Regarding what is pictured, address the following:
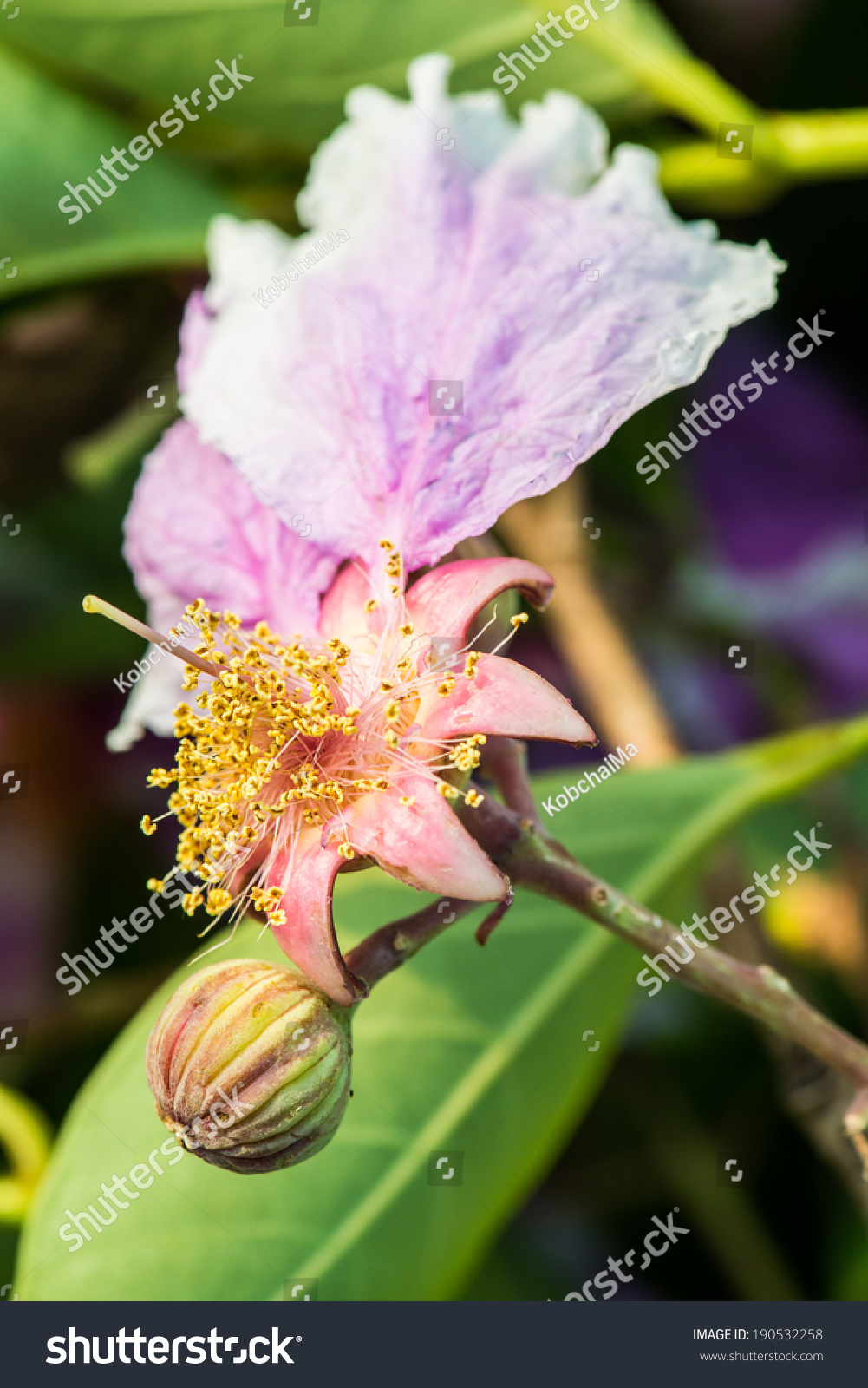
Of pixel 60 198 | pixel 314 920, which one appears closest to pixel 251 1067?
pixel 314 920

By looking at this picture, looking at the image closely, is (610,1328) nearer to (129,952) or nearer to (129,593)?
(129,952)

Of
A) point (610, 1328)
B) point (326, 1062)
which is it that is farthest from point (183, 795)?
point (610, 1328)

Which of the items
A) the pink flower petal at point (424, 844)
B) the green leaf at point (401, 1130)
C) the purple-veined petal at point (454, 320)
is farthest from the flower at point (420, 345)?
the green leaf at point (401, 1130)

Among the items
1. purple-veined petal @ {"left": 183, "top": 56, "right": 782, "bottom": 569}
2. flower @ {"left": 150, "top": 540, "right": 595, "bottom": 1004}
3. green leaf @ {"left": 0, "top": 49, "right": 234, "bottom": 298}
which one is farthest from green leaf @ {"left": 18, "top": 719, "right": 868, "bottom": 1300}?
green leaf @ {"left": 0, "top": 49, "right": 234, "bottom": 298}

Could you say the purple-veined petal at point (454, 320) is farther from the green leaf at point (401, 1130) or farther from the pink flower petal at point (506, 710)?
the green leaf at point (401, 1130)

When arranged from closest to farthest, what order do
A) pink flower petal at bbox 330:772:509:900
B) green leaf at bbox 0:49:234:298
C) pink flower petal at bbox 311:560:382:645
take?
pink flower petal at bbox 330:772:509:900, pink flower petal at bbox 311:560:382:645, green leaf at bbox 0:49:234:298

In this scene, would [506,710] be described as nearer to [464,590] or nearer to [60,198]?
[464,590]

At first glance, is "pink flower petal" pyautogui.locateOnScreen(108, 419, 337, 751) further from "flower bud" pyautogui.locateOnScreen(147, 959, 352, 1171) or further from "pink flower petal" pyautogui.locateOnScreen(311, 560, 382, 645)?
"flower bud" pyautogui.locateOnScreen(147, 959, 352, 1171)
